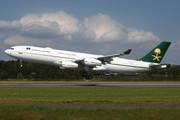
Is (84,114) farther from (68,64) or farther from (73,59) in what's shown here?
(73,59)

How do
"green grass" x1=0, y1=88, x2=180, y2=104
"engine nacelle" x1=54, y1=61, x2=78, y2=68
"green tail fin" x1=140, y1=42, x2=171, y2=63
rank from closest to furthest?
"green grass" x1=0, y1=88, x2=180, y2=104 → "engine nacelle" x1=54, y1=61, x2=78, y2=68 → "green tail fin" x1=140, y1=42, x2=171, y2=63

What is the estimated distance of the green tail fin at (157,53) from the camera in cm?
5894

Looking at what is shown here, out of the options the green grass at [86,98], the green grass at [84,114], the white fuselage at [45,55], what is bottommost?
the green grass at [84,114]

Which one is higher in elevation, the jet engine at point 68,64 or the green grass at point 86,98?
the jet engine at point 68,64

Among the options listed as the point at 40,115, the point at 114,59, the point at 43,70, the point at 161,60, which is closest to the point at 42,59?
the point at 114,59

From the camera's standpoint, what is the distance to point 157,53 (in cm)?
5953

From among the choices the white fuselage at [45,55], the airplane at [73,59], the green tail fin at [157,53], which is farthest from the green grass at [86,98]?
the green tail fin at [157,53]

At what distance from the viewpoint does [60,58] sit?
49.1 metres

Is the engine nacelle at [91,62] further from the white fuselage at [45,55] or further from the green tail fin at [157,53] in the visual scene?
the green tail fin at [157,53]

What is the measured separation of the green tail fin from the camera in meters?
58.9

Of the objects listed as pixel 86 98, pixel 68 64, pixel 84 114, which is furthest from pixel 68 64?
pixel 84 114

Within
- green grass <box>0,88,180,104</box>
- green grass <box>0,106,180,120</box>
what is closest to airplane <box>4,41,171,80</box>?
green grass <box>0,88,180,104</box>

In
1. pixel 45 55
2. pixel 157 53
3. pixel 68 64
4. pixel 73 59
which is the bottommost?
pixel 68 64

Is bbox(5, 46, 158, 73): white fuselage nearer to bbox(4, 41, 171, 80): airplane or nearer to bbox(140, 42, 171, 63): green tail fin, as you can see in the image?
bbox(4, 41, 171, 80): airplane
